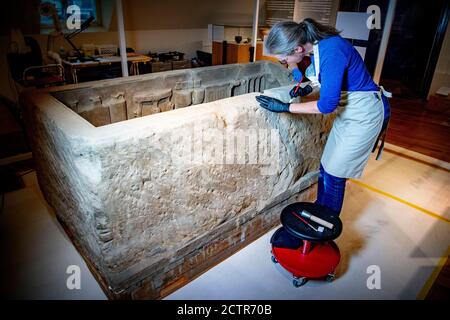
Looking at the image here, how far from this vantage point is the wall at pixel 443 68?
16.5 feet

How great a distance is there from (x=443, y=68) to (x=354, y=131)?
439 centimetres

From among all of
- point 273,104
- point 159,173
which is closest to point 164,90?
point 273,104

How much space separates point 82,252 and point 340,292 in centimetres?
159

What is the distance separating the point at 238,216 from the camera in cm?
209

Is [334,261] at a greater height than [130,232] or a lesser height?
lesser

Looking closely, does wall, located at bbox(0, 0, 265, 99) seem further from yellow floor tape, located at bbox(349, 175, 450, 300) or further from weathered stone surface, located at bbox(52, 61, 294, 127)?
yellow floor tape, located at bbox(349, 175, 450, 300)

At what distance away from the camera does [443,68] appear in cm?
514

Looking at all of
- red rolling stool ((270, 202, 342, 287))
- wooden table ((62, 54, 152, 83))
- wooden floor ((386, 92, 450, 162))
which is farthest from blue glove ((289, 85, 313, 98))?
wooden table ((62, 54, 152, 83))

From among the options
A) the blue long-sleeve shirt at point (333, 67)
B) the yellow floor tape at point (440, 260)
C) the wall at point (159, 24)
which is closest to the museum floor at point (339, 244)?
the yellow floor tape at point (440, 260)

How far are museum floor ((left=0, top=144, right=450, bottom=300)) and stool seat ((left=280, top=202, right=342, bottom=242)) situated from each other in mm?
386

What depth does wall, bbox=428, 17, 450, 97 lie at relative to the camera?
5025mm

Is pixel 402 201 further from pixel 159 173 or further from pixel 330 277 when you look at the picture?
pixel 159 173

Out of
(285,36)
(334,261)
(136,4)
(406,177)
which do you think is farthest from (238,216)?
(136,4)

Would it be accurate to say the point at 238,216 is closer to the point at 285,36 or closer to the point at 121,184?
the point at 121,184
